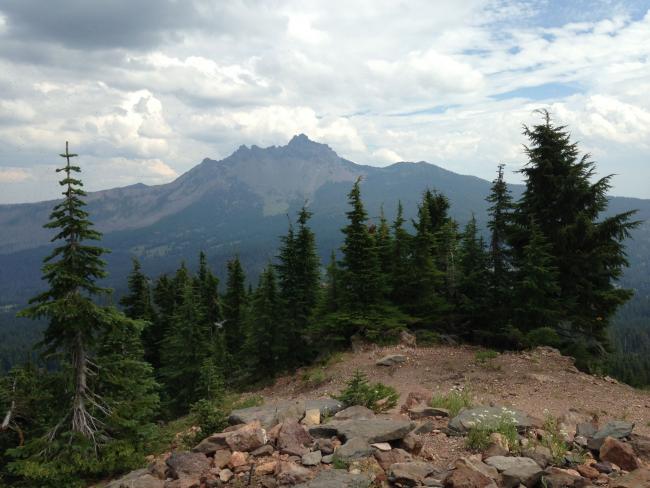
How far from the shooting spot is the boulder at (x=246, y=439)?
873cm

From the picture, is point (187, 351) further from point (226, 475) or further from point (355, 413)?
point (226, 475)

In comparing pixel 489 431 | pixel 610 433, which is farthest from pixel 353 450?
pixel 610 433

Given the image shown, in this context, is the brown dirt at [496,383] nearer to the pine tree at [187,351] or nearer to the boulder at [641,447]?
the boulder at [641,447]

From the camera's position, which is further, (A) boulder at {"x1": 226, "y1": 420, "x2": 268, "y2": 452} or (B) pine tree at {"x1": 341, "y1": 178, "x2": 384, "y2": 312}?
(B) pine tree at {"x1": 341, "y1": 178, "x2": 384, "y2": 312}

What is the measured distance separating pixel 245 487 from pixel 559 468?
531 centimetres

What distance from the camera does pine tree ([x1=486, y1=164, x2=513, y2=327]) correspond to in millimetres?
22500

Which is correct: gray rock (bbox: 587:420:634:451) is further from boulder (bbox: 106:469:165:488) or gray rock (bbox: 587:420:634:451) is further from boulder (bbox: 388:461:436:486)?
boulder (bbox: 106:469:165:488)

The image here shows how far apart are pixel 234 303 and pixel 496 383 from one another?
33.0 m

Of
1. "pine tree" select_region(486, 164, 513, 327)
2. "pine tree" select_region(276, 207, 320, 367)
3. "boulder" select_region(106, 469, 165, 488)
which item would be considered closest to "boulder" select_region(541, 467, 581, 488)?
"boulder" select_region(106, 469, 165, 488)

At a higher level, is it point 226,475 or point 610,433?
point 610,433

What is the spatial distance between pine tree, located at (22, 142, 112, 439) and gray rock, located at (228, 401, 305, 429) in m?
5.37

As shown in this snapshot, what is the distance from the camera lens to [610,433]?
8.48m

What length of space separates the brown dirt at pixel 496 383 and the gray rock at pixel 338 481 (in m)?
1.97

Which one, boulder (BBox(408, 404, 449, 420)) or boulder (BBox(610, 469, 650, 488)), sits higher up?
boulder (BBox(610, 469, 650, 488))
